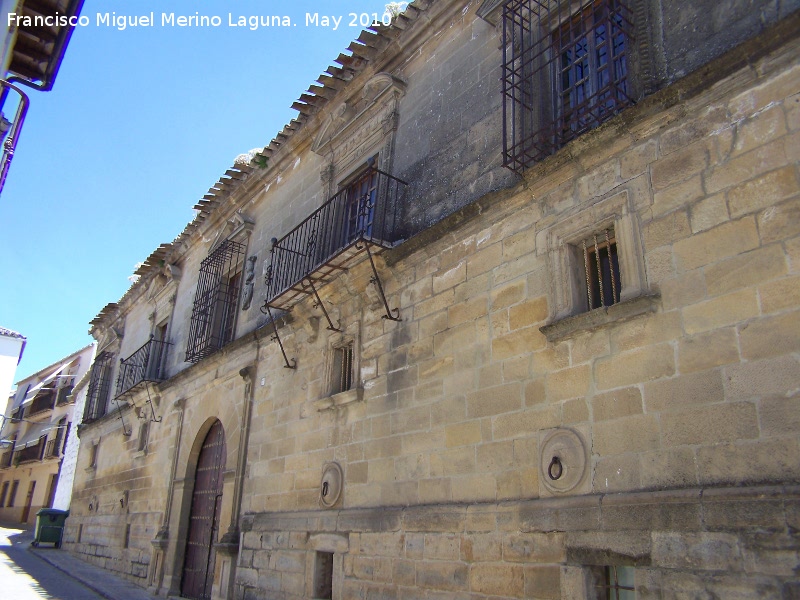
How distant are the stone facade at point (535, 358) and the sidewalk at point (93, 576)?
2321 millimetres

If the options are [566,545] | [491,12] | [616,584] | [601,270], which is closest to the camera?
[616,584]

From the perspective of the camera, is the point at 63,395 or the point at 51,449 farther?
the point at 63,395

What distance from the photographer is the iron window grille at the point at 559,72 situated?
15.8 feet

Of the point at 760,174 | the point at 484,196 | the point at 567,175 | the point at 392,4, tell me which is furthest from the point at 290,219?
the point at 760,174

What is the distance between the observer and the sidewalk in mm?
9406

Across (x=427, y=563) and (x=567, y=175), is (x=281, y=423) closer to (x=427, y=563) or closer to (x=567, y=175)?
(x=427, y=563)

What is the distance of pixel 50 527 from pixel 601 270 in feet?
56.7

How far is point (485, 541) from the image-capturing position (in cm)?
449

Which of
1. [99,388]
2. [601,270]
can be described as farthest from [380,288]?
[99,388]

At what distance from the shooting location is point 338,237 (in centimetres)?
785

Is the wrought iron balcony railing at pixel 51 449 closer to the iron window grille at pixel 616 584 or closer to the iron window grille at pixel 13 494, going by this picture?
the iron window grille at pixel 13 494

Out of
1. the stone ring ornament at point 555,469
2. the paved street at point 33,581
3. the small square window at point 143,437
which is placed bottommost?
the paved street at point 33,581

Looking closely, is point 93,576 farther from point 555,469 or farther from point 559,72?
point 559,72

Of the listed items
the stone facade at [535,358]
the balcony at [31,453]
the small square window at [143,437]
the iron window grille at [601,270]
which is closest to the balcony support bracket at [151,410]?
the small square window at [143,437]
